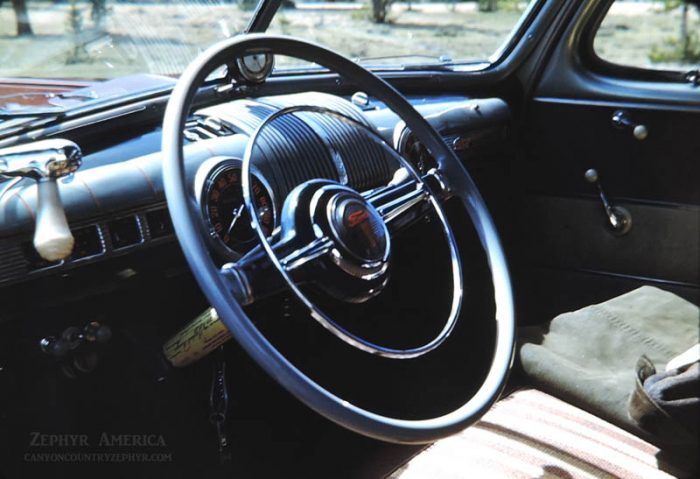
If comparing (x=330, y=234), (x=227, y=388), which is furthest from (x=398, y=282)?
(x=330, y=234)

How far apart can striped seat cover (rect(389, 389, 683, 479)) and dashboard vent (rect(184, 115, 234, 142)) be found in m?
0.72

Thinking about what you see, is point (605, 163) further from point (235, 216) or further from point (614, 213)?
point (235, 216)

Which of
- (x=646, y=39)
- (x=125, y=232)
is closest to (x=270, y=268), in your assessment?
(x=125, y=232)

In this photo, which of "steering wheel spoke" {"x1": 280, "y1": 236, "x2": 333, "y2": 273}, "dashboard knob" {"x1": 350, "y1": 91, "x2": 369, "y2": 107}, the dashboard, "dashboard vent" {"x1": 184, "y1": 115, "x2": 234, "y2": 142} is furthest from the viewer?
"dashboard knob" {"x1": 350, "y1": 91, "x2": 369, "y2": 107}

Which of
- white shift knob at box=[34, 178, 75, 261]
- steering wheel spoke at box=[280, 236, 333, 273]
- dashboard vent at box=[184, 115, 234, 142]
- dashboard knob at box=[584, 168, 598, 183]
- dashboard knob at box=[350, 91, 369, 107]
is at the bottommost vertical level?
dashboard knob at box=[584, 168, 598, 183]

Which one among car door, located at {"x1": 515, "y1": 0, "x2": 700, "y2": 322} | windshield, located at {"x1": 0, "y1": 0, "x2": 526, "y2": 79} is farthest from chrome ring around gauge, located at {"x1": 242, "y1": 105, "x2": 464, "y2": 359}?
car door, located at {"x1": 515, "y1": 0, "x2": 700, "y2": 322}

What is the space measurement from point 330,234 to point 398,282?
73cm

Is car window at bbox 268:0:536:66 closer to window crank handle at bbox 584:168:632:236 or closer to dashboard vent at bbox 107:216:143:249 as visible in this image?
window crank handle at bbox 584:168:632:236

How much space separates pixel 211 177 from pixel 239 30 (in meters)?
0.51

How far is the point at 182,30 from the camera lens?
1.85 metres

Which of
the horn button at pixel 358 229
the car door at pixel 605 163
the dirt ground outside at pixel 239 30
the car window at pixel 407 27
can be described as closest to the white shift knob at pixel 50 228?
the horn button at pixel 358 229

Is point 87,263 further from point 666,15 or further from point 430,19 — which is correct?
point 666,15

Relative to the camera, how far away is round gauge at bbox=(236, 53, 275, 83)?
184 centimetres

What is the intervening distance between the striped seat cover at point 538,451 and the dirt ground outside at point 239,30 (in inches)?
30.4
